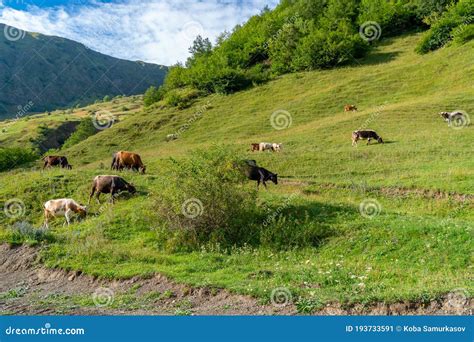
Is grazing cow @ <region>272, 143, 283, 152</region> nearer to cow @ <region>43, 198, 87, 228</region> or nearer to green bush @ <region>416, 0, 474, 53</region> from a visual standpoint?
cow @ <region>43, 198, 87, 228</region>

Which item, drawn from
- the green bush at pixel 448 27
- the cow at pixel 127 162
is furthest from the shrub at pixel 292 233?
the green bush at pixel 448 27

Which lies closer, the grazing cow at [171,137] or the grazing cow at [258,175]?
the grazing cow at [258,175]

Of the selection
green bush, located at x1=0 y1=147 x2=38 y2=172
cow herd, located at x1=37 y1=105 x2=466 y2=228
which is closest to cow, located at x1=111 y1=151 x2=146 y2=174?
cow herd, located at x1=37 y1=105 x2=466 y2=228

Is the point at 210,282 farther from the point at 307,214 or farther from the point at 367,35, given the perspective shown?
the point at 367,35

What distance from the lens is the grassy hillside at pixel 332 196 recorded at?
513 inches

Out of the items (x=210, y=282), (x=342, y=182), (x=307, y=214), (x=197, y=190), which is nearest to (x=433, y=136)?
(x=342, y=182)

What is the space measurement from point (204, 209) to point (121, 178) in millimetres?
8450

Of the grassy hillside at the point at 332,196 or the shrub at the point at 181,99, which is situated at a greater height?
the shrub at the point at 181,99

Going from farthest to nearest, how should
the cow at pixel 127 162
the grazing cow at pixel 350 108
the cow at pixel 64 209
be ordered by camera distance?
the grazing cow at pixel 350 108 → the cow at pixel 127 162 → the cow at pixel 64 209

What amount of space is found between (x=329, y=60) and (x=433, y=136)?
41.6 metres

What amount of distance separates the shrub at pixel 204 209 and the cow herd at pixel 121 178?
2.21 meters

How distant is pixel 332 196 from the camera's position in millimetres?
26344

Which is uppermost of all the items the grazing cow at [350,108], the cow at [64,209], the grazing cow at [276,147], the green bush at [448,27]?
the green bush at [448,27]

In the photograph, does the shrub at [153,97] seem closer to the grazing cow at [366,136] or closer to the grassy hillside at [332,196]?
the grassy hillside at [332,196]
